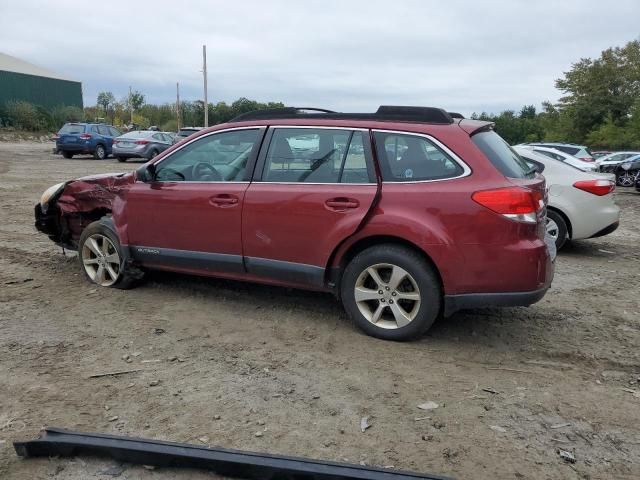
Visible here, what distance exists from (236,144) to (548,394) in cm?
313

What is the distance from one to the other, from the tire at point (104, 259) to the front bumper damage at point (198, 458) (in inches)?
Result: 102

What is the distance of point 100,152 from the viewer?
82.9 ft

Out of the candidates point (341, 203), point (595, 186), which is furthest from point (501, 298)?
point (595, 186)

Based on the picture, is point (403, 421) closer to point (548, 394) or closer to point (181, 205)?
point (548, 394)

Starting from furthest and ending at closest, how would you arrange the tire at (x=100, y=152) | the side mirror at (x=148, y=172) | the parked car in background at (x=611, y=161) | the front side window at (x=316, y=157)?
the tire at (x=100, y=152)
the parked car in background at (x=611, y=161)
the side mirror at (x=148, y=172)
the front side window at (x=316, y=157)

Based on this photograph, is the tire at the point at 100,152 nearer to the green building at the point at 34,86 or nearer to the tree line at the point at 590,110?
the tree line at the point at 590,110

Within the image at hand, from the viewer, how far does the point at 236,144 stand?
16.1ft

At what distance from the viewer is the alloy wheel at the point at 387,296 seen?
13.7 ft

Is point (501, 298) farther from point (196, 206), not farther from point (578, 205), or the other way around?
point (578, 205)

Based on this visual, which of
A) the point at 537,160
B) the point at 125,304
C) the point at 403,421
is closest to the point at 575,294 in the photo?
the point at 537,160

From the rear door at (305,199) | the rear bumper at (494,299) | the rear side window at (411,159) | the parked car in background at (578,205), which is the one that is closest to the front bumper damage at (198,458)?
the rear bumper at (494,299)

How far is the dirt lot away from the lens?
9.67 ft

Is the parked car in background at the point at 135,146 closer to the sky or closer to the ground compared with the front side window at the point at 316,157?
closer to the ground

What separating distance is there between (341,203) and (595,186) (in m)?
4.54
